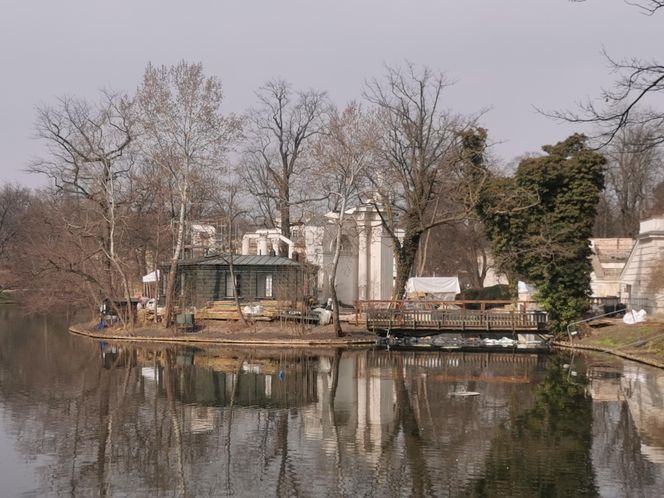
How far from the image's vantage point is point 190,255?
164 ft

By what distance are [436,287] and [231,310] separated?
15.1 meters

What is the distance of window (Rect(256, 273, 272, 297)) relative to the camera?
46562mm

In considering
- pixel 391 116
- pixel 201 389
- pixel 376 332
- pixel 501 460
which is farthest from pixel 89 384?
pixel 391 116

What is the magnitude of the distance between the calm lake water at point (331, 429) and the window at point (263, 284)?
17.8m

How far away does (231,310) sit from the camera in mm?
40625

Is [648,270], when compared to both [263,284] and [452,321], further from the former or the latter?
[263,284]

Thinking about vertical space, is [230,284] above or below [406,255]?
below

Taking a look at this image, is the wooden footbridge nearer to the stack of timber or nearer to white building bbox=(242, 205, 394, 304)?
the stack of timber

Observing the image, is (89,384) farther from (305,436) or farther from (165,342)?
(165,342)

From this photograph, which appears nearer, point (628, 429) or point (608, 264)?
point (628, 429)

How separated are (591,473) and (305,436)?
5.45m

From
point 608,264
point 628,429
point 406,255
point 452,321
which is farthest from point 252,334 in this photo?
point 608,264

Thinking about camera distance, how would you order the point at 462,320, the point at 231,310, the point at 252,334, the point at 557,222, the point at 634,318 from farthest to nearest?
1. the point at 231,310
2. the point at 252,334
3. the point at 462,320
4. the point at 557,222
5. the point at 634,318

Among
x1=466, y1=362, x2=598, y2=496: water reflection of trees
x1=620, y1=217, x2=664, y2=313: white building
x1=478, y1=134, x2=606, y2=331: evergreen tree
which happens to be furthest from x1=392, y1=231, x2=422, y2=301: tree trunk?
x1=466, y1=362, x2=598, y2=496: water reflection of trees
